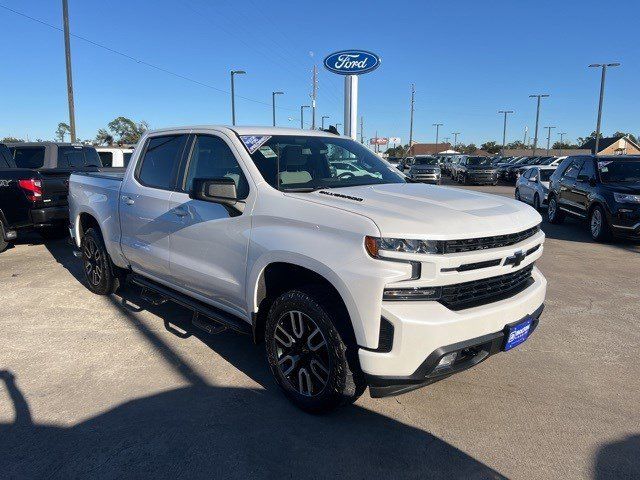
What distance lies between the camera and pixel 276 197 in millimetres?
3412

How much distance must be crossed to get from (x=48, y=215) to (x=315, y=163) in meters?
6.27

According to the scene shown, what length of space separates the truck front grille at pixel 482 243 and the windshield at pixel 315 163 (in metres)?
1.20

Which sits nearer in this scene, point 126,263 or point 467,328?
point 467,328

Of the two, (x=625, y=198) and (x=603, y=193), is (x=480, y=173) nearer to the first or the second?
(x=603, y=193)

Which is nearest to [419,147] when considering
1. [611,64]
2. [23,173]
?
[611,64]

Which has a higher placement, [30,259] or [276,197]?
[276,197]

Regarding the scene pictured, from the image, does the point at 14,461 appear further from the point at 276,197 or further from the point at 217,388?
the point at 276,197

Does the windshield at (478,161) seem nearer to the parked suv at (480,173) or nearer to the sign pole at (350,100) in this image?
the parked suv at (480,173)

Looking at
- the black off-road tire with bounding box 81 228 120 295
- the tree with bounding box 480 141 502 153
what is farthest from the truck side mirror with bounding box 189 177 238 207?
the tree with bounding box 480 141 502 153

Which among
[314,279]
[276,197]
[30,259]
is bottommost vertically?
[30,259]

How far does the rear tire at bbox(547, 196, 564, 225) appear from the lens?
40.8 ft

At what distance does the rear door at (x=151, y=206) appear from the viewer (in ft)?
14.7

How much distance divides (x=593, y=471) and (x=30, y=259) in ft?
27.9

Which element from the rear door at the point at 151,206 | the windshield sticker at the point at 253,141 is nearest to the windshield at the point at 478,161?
the rear door at the point at 151,206
